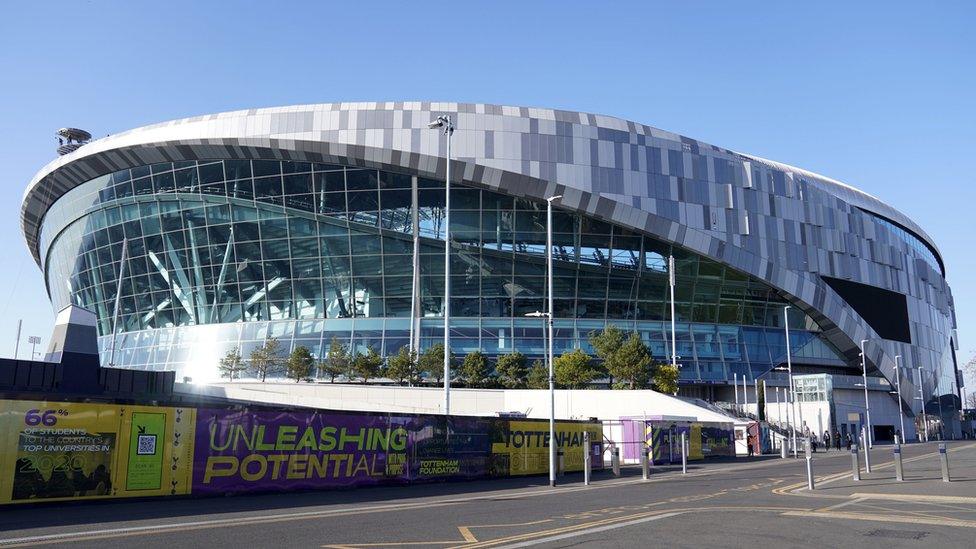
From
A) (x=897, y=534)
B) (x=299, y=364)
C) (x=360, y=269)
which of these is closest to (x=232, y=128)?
(x=360, y=269)

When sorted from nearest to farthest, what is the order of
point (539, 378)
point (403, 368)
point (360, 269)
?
point (403, 368) < point (539, 378) < point (360, 269)

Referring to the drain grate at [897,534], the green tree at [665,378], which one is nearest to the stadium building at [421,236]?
the green tree at [665,378]

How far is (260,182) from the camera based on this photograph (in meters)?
62.0

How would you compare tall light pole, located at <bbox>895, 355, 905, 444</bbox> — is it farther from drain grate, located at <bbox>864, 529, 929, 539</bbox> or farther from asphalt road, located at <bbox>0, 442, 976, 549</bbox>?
drain grate, located at <bbox>864, 529, 929, 539</bbox>

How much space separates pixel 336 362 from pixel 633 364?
21.5 m

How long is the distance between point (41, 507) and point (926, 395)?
94420 mm

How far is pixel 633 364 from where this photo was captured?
54406mm

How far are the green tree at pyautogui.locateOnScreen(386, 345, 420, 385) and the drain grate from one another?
142ft

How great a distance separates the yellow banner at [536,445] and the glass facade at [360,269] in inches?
1105

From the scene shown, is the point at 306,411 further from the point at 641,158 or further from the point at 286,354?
the point at 641,158

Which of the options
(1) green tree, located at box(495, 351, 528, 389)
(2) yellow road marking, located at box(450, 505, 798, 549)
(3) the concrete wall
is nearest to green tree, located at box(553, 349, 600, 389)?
(1) green tree, located at box(495, 351, 528, 389)

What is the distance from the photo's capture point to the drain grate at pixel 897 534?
40.7 ft

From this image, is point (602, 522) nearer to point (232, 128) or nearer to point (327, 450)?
point (327, 450)

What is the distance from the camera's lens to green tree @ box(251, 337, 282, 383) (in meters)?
59.4
